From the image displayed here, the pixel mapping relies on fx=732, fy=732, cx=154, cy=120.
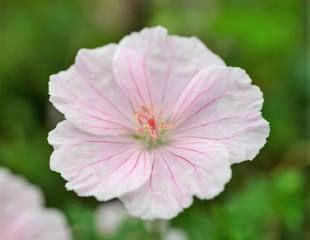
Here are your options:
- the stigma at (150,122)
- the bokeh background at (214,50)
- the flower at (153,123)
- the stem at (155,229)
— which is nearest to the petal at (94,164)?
the flower at (153,123)

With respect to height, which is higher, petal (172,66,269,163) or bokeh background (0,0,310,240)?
petal (172,66,269,163)

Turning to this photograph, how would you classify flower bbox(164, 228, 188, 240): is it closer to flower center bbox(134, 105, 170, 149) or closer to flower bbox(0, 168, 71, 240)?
flower bbox(0, 168, 71, 240)

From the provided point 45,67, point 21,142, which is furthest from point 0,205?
point 45,67

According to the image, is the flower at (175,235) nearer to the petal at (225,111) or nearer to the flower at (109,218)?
the flower at (109,218)

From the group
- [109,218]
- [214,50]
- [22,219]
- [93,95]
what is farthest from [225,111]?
[214,50]

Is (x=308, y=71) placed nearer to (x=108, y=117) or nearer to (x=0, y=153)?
(x=0, y=153)

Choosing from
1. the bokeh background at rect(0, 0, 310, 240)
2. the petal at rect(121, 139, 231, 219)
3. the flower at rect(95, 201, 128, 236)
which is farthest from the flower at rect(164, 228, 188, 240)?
the petal at rect(121, 139, 231, 219)

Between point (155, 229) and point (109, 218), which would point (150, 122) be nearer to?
point (155, 229)
